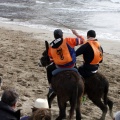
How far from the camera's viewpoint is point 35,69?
1219 cm

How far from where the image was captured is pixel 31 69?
12.2 m

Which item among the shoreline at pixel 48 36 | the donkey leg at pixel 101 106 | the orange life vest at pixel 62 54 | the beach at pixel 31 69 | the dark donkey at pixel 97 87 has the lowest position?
the shoreline at pixel 48 36

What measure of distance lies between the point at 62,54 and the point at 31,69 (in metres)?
4.59

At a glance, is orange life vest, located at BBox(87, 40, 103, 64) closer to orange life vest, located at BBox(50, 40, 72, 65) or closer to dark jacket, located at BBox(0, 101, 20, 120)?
orange life vest, located at BBox(50, 40, 72, 65)

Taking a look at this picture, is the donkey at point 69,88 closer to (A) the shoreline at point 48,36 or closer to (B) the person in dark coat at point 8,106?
(B) the person in dark coat at point 8,106

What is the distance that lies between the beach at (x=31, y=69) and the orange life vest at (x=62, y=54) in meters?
1.54

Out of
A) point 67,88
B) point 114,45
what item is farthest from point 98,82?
point 114,45

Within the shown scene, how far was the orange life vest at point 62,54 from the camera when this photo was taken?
25.2 feet

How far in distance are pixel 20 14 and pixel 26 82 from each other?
59.4 ft

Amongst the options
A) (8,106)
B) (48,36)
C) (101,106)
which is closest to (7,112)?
(8,106)

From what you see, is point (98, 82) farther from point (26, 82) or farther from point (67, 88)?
point (26, 82)

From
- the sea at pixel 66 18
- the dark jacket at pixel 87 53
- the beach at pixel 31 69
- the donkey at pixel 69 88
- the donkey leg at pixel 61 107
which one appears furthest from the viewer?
the sea at pixel 66 18

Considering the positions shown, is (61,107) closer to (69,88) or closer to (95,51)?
(69,88)

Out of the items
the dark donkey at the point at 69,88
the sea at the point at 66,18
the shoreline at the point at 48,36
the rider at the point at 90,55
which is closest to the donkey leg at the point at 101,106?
the rider at the point at 90,55
